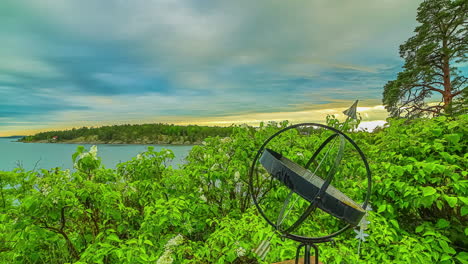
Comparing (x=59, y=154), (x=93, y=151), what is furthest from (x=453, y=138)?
(x=59, y=154)

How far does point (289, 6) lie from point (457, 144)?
4024 mm

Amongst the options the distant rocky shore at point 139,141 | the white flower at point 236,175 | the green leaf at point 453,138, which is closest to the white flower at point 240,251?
the white flower at point 236,175

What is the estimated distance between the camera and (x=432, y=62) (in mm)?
14008

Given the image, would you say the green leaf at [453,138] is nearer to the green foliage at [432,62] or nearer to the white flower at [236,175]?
the white flower at [236,175]

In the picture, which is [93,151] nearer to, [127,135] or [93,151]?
[93,151]

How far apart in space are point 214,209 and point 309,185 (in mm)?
2151

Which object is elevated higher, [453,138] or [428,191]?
[453,138]

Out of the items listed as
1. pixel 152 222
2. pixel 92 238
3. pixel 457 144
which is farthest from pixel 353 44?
pixel 92 238

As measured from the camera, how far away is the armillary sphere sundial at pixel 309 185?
104 cm

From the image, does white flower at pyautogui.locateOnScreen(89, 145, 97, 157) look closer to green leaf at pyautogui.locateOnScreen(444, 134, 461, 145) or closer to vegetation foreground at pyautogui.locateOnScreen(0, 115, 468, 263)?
vegetation foreground at pyautogui.locateOnScreen(0, 115, 468, 263)

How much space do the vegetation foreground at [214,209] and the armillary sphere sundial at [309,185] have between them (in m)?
0.09

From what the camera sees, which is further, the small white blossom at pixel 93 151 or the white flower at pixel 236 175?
the white flower at pixel 236 175

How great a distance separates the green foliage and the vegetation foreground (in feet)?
47.3

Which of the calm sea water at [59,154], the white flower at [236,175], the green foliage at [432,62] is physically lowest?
the white flower at [236,175]
